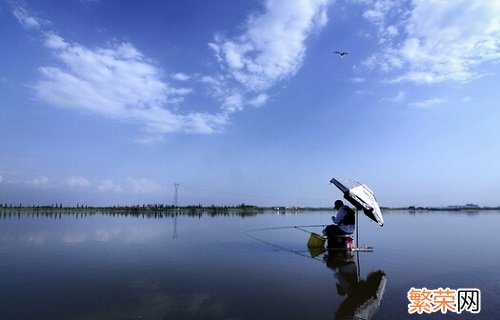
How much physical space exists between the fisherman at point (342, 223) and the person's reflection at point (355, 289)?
223 centimetres

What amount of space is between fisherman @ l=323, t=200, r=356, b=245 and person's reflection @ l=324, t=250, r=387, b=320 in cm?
223

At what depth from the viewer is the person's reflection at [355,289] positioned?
9.08m

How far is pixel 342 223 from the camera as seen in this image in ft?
64.5

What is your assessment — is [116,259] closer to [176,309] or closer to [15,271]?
[15,271]

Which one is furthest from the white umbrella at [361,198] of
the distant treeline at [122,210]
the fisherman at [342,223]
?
the distant treeline at [122,210]

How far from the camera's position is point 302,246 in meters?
23.4

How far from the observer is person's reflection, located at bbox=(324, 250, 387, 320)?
29.8 feet

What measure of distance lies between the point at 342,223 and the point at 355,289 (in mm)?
8094

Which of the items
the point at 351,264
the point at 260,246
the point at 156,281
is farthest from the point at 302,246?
the point at 156,281

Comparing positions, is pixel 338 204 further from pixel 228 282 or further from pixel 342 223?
pixel 228 282

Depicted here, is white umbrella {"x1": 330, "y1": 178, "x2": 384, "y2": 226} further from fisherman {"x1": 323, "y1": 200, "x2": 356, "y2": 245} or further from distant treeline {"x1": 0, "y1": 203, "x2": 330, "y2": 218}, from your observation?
distant treeline {"x1": 0, "y1": 203, "x2": 330, "y2": 218}

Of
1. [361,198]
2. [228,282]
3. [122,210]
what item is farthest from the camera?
[122,210]

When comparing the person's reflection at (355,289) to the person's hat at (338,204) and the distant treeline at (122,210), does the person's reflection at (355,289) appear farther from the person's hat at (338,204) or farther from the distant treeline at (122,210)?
the distant treeline at (122,210)

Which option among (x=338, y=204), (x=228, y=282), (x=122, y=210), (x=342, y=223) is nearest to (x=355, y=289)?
(x=228, y=282)
